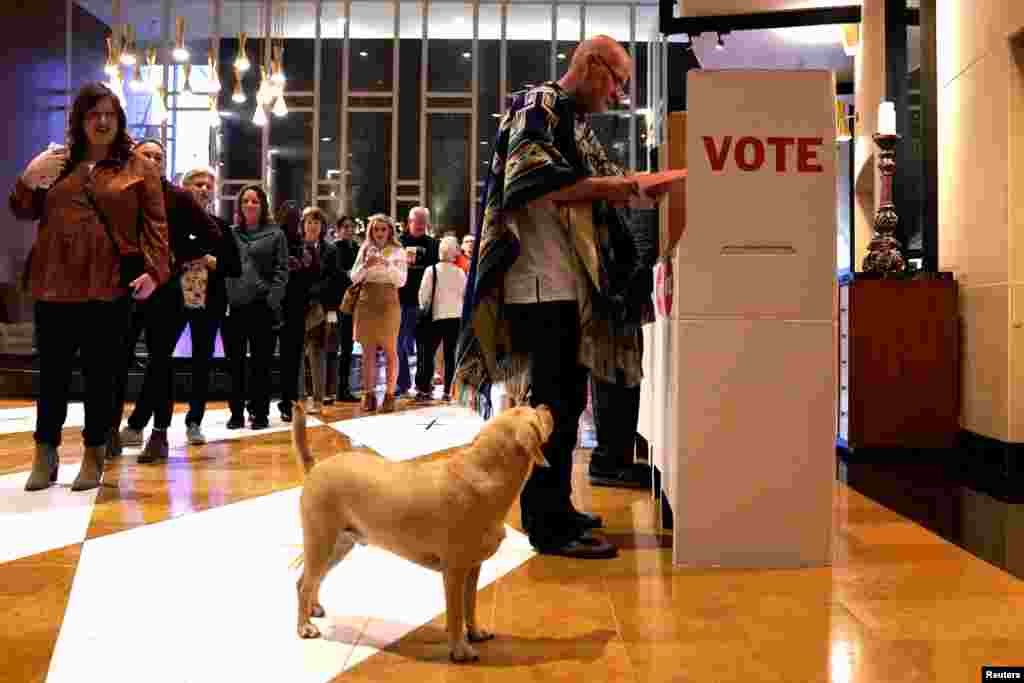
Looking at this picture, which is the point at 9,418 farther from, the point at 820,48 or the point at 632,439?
the point at 820,48

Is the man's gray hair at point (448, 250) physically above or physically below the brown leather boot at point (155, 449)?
above

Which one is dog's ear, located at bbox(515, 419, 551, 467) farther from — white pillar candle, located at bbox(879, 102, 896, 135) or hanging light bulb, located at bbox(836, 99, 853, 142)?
hanging light bulb, located at bbox(836, 99, 853, 142)

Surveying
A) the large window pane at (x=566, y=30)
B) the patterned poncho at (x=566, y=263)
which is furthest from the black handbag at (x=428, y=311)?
the large window pane at (x=566, y=30)

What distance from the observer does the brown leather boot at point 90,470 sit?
130 inches

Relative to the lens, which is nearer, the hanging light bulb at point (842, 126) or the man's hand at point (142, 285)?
the man's hand at point (142, 285)

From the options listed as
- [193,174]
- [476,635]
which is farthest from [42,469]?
[476,635]

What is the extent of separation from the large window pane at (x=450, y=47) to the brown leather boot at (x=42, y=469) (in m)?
12.6

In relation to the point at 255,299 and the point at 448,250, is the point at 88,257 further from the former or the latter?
the point at 448,250

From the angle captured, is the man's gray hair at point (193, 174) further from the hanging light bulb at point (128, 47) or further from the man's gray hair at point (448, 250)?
the hanging light bulb at point (128, 47)

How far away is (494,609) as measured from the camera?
1.94 m

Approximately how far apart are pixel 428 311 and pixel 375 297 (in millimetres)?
1020

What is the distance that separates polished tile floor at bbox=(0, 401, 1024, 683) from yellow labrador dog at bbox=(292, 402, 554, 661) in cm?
17

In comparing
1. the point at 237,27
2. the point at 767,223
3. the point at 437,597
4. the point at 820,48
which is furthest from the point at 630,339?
the point at 237,27

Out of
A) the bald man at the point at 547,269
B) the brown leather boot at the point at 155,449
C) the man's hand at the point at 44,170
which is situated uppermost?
the man's hand at the point at 44,170
